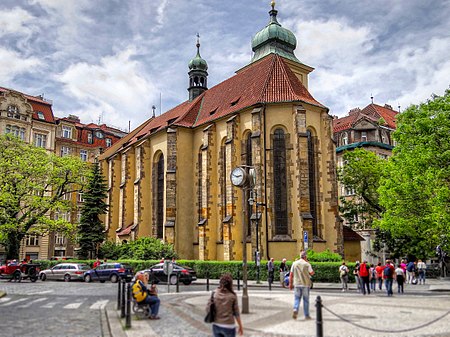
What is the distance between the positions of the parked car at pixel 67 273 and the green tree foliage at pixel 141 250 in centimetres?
490

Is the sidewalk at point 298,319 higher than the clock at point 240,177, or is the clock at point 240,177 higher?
the clock at point 240,177

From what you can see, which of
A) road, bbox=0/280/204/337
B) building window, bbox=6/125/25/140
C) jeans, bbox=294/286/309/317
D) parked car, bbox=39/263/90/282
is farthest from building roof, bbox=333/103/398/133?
jeans, bbox=294/286/309/317

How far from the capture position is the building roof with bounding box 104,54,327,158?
3441cm

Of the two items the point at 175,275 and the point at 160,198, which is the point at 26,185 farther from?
the point at 175,275

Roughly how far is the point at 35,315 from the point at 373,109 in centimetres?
5567

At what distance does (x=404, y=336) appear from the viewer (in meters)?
9.88

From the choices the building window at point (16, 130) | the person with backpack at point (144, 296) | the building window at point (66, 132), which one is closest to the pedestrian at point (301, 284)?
the person with backpack at point (144, 296)

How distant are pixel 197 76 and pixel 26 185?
22.3m

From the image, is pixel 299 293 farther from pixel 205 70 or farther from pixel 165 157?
pixel 205 70

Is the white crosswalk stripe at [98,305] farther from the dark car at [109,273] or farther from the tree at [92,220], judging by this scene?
the tree at [92,220]

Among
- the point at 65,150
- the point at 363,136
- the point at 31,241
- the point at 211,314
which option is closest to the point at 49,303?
the point at 211,314

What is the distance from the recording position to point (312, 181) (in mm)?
33625

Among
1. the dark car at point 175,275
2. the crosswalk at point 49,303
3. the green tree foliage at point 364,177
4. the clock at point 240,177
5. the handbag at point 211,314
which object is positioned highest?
the green tree foliage at point 364,177

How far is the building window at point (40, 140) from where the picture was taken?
5769cm
